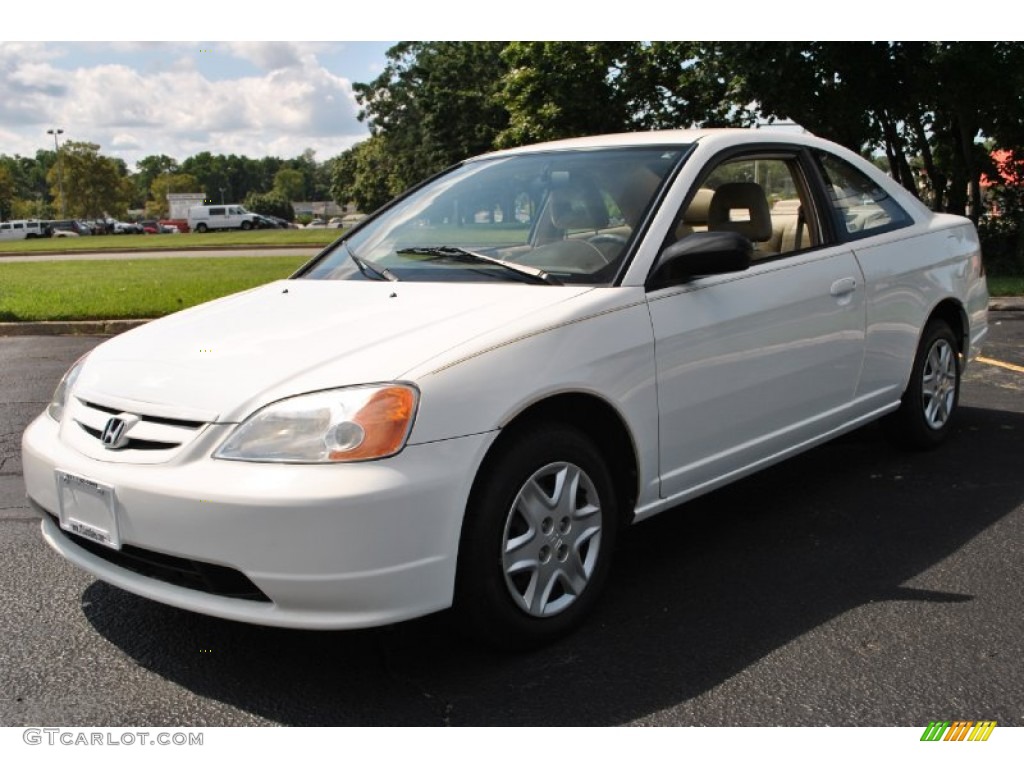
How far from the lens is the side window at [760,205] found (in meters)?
4.03

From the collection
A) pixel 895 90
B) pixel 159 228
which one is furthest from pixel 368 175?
pixel 895 90

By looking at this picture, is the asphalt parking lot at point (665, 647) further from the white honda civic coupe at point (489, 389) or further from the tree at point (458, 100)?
the tree at point (458, 100)

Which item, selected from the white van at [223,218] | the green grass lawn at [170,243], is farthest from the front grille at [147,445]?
the white van at [223,218]

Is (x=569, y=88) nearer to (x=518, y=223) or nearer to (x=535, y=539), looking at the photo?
(x=518, y=223)

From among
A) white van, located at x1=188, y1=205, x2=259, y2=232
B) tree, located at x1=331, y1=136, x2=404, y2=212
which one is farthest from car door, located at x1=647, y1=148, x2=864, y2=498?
white van, located at x1=188, y1=205, x2=259, y2=232

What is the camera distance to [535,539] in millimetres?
3037

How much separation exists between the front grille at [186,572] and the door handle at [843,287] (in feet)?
8.63

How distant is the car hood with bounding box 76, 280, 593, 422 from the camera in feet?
9.29

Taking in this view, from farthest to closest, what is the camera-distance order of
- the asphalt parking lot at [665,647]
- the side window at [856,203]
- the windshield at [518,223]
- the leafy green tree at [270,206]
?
1. the leafy green tree at [270,206]
2. the side window at [856,203]
3. the windshield at [518,223]
4. the asphalt parking lot at [665,647]

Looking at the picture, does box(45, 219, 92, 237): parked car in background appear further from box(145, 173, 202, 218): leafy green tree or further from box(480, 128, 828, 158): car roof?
box(480, 128, 828, 158): car roof

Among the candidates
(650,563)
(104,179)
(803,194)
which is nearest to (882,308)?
(803,194)

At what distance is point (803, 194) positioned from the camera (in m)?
4.43

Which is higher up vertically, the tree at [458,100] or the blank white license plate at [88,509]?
the tree at [458,100]

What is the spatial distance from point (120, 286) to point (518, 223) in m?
12.2
